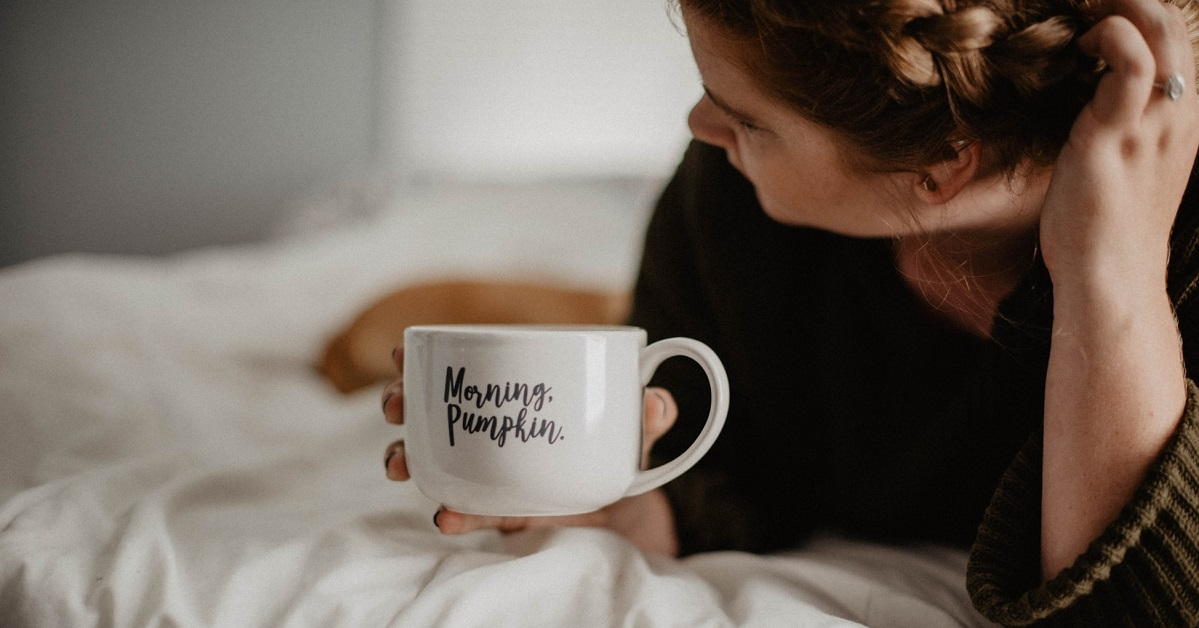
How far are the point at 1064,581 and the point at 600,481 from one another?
26cm

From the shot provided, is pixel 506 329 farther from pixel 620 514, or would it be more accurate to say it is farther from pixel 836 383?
pixel 836 383

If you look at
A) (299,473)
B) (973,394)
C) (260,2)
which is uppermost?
(260,2)

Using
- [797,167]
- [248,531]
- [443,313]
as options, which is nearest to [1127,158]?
[797,167]

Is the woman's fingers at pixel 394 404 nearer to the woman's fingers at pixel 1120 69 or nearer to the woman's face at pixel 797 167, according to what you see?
the woman's face at pixel 797 167

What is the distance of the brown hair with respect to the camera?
0.42 m

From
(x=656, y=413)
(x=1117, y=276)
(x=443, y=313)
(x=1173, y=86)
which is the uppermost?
(x=1173, y=86)

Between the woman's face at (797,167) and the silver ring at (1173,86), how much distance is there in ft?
0.43

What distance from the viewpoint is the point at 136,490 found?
0.58m

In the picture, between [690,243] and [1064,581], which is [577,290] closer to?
[690,243]

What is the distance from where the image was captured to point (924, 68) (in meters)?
0.43

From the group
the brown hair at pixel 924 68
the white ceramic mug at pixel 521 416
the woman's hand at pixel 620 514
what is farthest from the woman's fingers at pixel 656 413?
the brown hair at pixel 924 68

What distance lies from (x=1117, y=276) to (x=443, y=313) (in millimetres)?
832

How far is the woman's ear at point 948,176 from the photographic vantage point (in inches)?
19.8

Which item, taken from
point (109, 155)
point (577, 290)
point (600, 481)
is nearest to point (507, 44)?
point (109, 155)
